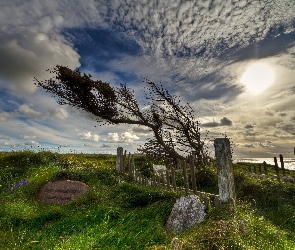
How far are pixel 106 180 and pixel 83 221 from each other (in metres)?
5.32

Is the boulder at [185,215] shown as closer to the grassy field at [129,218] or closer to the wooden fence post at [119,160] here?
the grassy field at [129,218]

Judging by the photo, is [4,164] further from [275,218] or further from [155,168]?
[275,218]

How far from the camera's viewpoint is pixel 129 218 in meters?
7.74

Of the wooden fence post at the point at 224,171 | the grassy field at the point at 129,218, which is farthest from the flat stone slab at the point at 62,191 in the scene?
the wooden fence post at the point at 224,171

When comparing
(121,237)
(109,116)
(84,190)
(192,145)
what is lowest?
(121,237)

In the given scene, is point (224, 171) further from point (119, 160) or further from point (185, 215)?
point (119, 160)

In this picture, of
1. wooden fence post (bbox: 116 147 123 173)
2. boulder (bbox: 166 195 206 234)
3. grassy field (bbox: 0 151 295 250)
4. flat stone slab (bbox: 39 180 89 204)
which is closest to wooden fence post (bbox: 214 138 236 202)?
grassy field (bbox: 0 151 295 250)

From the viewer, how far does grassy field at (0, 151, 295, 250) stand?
5.42 metres

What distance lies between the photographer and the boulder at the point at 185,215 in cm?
690

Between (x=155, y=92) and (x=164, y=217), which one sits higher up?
(x=155, y=92)

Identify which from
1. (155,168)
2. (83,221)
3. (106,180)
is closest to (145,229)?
(83,221)

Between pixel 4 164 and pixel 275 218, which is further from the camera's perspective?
pixel 4 164

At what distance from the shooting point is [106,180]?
43.3 ft

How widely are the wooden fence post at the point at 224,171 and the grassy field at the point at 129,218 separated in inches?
19.9
